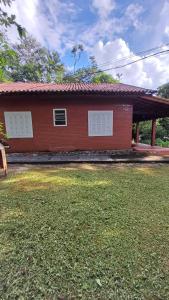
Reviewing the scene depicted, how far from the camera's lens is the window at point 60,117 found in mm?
9523

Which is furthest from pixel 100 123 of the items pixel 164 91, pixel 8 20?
pixel 164 91

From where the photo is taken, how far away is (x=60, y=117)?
9.61 meters

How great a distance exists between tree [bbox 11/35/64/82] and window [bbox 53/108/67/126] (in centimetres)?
1893

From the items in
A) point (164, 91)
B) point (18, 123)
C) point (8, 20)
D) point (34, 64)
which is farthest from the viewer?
point (164, 91)

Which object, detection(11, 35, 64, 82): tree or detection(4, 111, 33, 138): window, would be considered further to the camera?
detection(11, 35, 64, 82): tree

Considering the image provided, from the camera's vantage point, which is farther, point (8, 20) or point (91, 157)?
point (91, 157)

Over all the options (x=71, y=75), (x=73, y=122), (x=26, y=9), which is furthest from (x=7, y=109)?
(x=71, y=75)

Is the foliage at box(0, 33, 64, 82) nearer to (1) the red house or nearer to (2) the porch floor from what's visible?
(1) the red house

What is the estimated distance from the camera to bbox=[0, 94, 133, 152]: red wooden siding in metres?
9.36

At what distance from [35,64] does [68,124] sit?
69.6 ft

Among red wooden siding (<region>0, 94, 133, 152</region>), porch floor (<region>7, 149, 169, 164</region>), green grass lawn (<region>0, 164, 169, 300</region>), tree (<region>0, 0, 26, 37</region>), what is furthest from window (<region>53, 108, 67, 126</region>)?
tree (<region>0, 0, 26, 37</region>)

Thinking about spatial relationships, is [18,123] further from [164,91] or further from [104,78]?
[164,91]

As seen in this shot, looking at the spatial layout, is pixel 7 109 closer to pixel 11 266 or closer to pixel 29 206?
pixel 29 206

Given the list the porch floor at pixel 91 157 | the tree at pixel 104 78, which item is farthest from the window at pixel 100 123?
the tree at pixel 104 78
